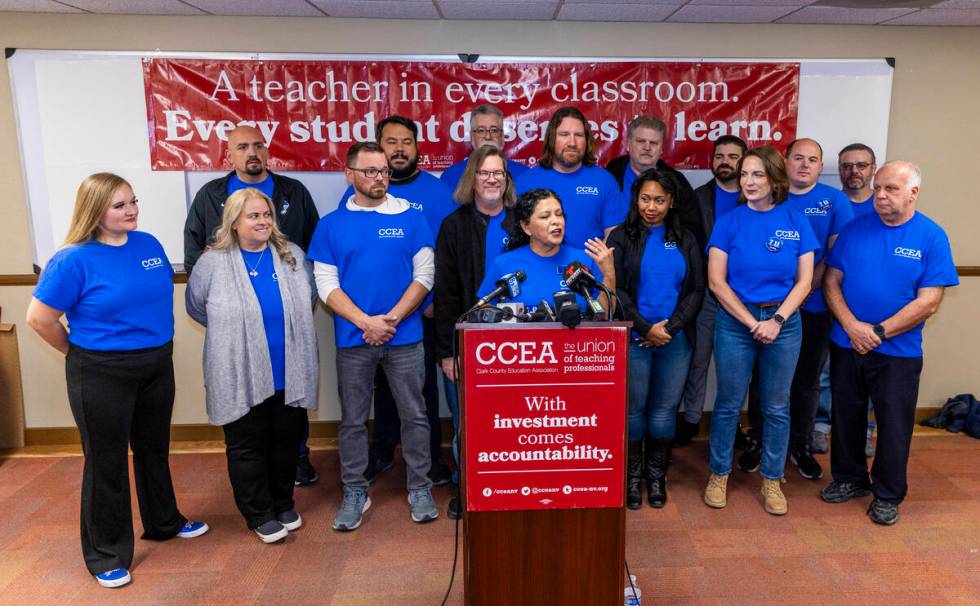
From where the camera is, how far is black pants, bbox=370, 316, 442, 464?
141 inches

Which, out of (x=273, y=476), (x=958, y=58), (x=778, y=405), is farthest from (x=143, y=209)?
(x=958, y=58)

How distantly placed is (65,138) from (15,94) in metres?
0.35

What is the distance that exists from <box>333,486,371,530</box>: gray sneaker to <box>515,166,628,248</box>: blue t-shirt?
156 centimetres

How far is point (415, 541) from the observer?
3072 mm

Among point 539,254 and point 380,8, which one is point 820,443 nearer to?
point 539,254

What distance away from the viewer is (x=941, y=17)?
13.0ft

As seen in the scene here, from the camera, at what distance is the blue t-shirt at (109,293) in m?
2.53

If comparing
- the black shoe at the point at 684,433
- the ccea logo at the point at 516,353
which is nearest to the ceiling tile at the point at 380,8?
the ccea logo at the point at 516,353

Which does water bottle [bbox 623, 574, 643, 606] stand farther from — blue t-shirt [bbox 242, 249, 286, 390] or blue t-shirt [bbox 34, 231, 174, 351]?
blue t-shirt [bbox 34, 231, 174, 351]

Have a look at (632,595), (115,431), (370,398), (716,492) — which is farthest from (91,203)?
(716,492)

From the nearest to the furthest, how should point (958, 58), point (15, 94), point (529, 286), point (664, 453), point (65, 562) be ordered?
point (529, 286)
point (65, 562)
point (664, 453)
point (15, 94)
point (958, 58)

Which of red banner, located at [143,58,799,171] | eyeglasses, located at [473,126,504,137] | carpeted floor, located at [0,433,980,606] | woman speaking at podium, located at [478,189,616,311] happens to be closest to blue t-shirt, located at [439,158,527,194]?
eyeglasses, located at [473,126,504,137]

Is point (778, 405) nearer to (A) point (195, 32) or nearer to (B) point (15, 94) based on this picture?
(A) point (195, 32)

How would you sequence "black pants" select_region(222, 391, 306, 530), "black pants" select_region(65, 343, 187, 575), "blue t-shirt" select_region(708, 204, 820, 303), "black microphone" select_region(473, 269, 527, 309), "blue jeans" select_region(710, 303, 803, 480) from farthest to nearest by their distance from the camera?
"blue jeans" select_region(710, 303, 803, 480) → "blue t-shirt" select_region(708, 204, 820, 303) → "black pants" select_region(222, 391, 306, 530) → "black pants" select_region(65, 343, 187, 575) → "black microphone" select_region(473, 269, 527, 309)
